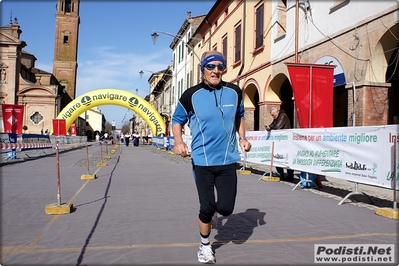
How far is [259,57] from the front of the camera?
2053 cm

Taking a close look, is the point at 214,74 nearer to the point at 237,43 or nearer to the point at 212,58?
the point at 212,58

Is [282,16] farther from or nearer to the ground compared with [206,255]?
farther from the ground

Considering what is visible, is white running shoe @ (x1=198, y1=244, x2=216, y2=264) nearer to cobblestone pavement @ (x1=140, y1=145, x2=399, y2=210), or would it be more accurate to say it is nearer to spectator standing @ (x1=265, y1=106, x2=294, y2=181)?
cobblestone pavement @ (x1=140, y1=145, x2=399, y2=210)

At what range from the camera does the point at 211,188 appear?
12.1 ft

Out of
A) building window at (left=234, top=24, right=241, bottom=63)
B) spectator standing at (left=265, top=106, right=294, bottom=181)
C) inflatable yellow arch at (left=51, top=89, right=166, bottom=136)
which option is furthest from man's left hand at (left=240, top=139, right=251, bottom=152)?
inflatable yellow arch at (left=51, top=89, right=166, bottom=136)

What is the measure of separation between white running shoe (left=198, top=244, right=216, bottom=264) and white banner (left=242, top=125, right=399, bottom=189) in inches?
158

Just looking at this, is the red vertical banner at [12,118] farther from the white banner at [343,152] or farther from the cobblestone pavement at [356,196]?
the cobblestone pavement at [356,196]

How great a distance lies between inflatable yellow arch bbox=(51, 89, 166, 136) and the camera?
36.0 m

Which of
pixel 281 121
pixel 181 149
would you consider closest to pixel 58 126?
pixel 281 121

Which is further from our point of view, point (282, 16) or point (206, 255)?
point (282, 16)

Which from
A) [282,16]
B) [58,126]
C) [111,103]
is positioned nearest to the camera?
[282,16]

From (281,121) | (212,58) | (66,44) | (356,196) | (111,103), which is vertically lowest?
(356,196)

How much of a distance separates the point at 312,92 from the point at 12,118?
13627 mm

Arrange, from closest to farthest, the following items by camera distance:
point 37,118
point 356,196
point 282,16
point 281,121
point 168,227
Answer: point 168,227 < point 356,196 < point 281,121 < point 282,16 < point 37,118
